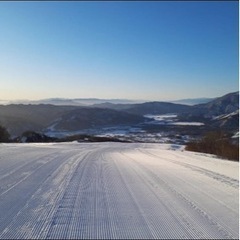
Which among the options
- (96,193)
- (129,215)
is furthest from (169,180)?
(129,215)

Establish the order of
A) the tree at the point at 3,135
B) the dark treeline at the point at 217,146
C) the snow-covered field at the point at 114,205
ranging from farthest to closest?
the tree at the point at 3,135 < the dark treeline at the point at 217,146 < the snow-covered field at the point at 114,205

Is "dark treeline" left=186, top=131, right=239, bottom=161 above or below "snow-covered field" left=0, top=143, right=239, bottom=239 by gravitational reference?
below

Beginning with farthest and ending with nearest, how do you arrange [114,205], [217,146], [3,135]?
[3,135] < [217,146] < [114,205]

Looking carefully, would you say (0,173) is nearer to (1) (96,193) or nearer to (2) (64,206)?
(1) (96,193)

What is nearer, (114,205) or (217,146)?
(114,205)

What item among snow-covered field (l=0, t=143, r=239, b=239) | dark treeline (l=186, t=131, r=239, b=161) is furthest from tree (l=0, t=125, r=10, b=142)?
snow-covered field (l=0, t=143, r=239, b=239)

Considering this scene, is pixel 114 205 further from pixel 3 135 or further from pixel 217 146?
pixel 3 135

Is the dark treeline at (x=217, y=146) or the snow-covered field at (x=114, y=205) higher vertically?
the snow-covered field at (x=114, y=205)

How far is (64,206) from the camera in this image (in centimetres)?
696

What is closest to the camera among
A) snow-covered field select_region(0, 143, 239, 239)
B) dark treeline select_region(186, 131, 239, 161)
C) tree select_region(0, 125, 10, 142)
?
snow-covered field select_region(0, 143, 239, 239)

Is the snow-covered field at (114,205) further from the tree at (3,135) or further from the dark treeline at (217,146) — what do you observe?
the tree at (3,135)

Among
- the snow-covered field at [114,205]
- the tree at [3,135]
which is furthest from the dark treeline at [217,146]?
the tree at [3,135]

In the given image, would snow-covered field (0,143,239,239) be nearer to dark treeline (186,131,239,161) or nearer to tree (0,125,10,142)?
dark treeline (186,131,239,161)

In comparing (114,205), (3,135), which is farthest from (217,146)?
(3,135)
